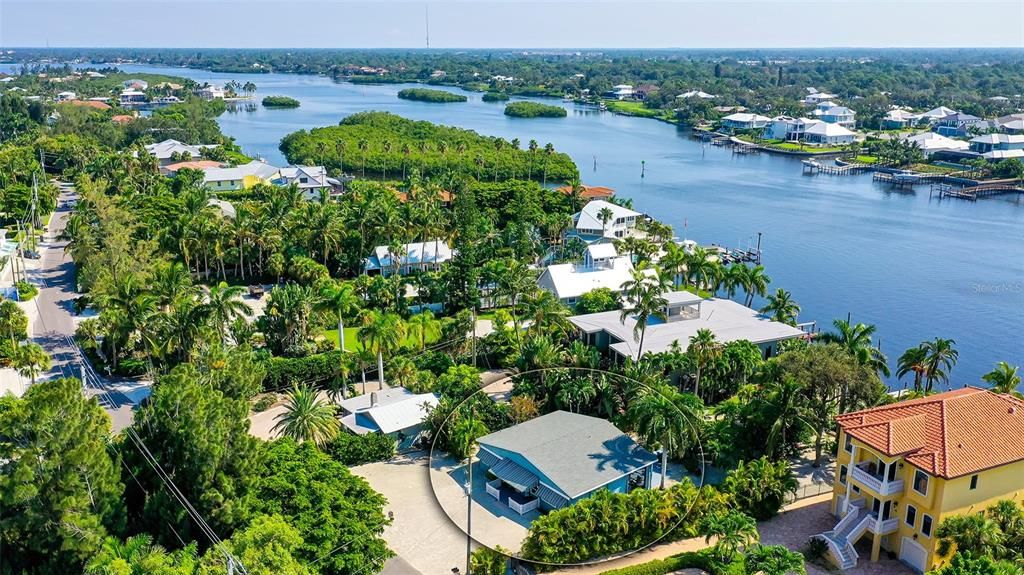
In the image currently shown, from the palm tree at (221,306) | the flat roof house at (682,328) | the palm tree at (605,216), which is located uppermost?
the palm tree at (221,306)

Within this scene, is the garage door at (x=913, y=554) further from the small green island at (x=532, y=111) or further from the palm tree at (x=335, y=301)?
the small green island at (x=532, y=111)

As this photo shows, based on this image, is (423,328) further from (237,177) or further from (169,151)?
(169,151)

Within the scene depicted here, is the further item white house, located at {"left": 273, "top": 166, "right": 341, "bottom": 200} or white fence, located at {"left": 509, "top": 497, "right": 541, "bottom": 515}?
white house, located at {"left": 273, "top": 166, "right": 341, "bottom": 200}

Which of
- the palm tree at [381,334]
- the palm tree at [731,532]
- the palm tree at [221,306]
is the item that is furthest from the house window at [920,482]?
the palm tree at [221,306]

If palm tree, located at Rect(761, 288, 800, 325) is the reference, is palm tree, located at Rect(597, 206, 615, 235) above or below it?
above

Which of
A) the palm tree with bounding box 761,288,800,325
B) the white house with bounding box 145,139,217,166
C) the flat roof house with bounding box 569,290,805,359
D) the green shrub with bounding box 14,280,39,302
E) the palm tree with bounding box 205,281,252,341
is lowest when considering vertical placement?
the green shrub with bounding box 14,280,39,302

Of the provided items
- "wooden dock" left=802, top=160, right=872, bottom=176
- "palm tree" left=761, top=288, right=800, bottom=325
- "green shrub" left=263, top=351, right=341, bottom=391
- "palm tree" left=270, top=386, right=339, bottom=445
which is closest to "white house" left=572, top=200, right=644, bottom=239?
"palm tree" left=761, top=288, right=800, bottom=325

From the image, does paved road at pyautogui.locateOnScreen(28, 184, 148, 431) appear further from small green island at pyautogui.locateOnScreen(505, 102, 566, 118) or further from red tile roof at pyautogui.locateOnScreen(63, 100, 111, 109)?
small green island at pyautogui.locateOnScreen(505, 102, 566, 118)
